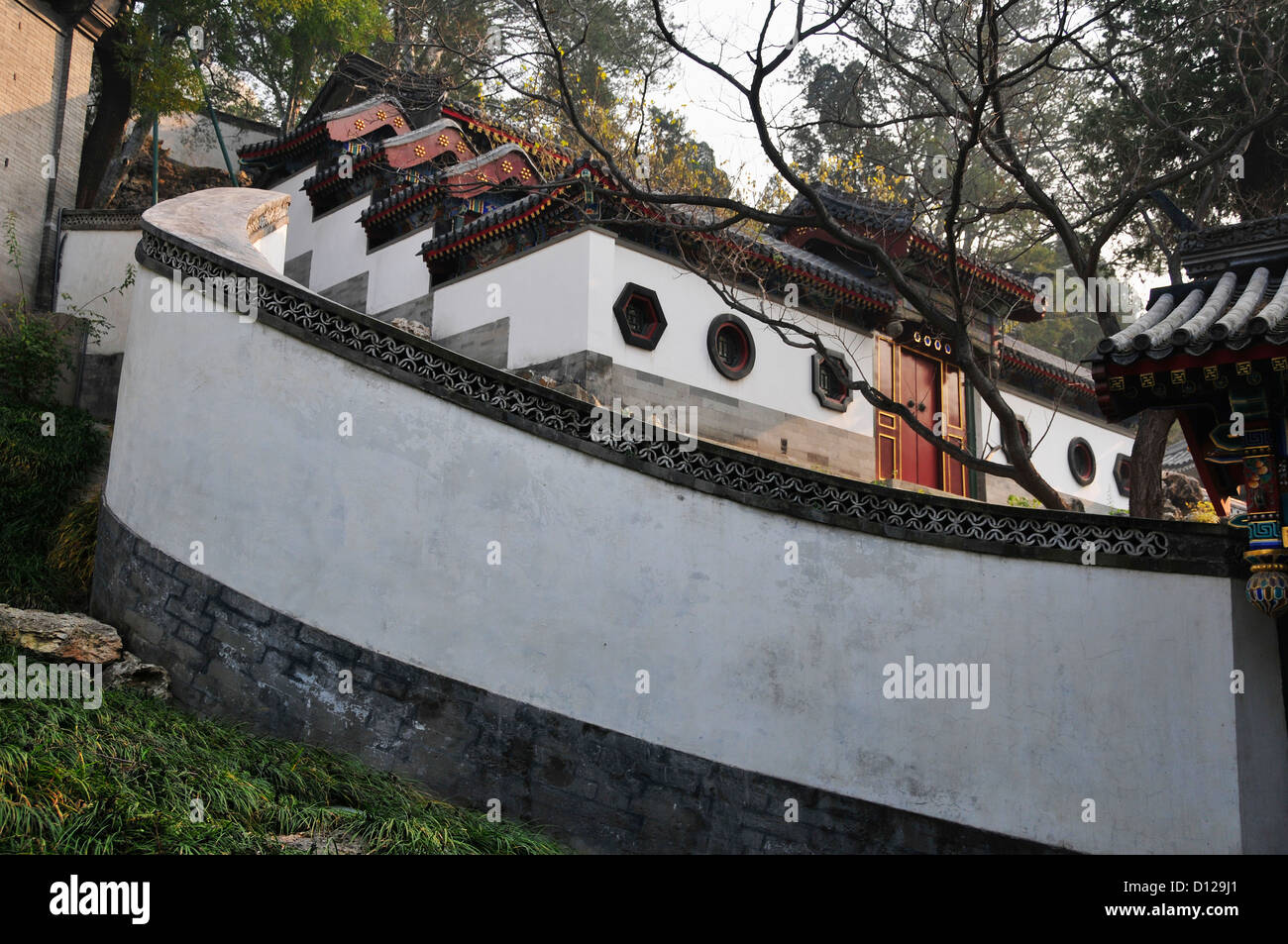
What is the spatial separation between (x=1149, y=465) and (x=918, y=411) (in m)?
8.40

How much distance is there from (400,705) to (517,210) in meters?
8.78

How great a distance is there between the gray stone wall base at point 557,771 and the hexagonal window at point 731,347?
354 inches

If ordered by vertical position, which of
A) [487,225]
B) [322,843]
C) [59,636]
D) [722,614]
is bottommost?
[322,843]

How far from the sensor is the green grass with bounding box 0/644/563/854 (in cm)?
537

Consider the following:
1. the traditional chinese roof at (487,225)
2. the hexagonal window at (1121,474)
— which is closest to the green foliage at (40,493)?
the traditional chinese roof at (487,225)

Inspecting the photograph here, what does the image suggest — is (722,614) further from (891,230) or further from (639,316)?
(891,230)

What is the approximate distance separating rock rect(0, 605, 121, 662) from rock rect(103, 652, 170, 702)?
143mm

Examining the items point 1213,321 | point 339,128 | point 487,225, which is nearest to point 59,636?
point 1213,321

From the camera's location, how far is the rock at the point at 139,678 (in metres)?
7.57

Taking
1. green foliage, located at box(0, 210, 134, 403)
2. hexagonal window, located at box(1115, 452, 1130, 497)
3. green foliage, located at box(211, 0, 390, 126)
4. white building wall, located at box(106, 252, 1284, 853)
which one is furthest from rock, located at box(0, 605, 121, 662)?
hexagonal window, located at box(1115, 452, 1130, 497)

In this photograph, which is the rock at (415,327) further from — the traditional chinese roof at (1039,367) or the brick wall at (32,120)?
the traditional chinese roof at (1039,367)

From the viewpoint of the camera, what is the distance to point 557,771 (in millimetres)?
7234
